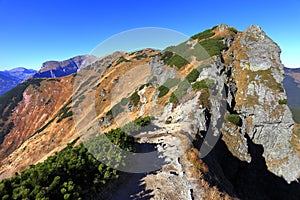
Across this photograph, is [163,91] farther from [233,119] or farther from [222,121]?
[233,119]

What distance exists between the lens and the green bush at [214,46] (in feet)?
188

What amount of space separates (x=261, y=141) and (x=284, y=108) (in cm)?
854

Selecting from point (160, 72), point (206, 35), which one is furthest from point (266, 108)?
point (160, 72)

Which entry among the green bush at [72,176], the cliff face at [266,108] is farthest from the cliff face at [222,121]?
the green bush at [72,176]

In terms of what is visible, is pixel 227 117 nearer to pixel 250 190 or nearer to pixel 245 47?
pixel 250 190

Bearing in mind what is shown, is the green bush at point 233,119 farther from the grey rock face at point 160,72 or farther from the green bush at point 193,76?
the grey rock face at point 160,72

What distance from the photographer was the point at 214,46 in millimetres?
60500

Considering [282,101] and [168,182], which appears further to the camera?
[282,101]

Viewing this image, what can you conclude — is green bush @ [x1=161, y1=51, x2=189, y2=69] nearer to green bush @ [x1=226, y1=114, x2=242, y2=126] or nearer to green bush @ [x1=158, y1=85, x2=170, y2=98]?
green bush @ [x1=158, y1=85, x2=170, y2=98]

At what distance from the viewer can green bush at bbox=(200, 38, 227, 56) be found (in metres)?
57.3

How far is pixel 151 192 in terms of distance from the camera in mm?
16953

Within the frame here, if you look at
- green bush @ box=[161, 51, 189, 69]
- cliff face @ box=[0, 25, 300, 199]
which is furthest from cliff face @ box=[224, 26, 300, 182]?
green bush @ box=[161, 51, 189, 69]

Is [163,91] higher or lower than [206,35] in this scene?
lower

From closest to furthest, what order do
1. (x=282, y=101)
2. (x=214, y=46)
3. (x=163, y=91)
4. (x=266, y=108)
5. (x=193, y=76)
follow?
(x=266, y=108) < (x=282, y=101) < (x=193, y=76) < (x=163, y=91) < (x=214, y=46)
